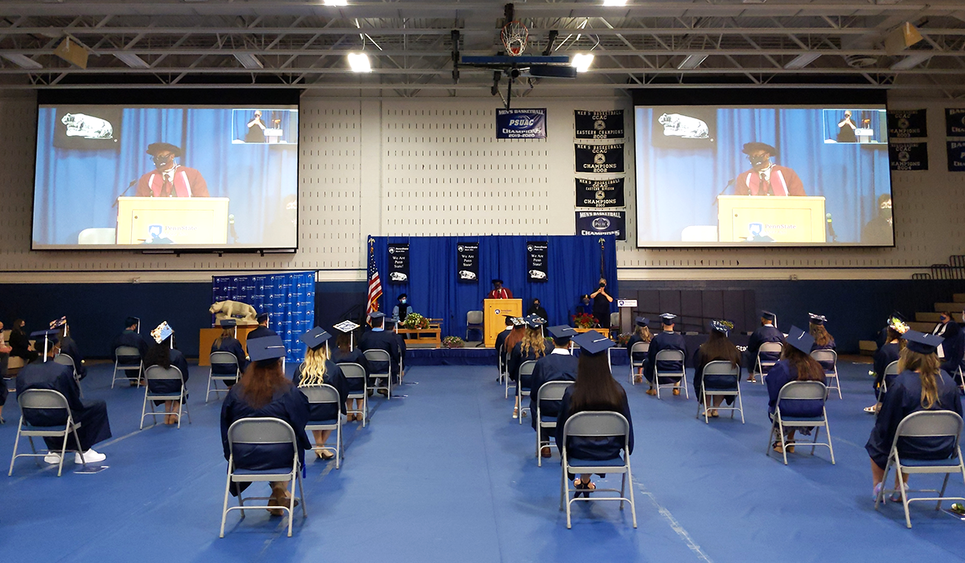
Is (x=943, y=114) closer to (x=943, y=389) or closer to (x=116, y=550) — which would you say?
(x=943, y=389)

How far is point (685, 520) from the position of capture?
435cm

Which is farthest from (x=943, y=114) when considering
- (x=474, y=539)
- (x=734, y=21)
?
(x=474, y=539)

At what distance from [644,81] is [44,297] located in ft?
56.5

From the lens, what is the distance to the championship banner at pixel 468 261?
53.5ft

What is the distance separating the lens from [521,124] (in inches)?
671

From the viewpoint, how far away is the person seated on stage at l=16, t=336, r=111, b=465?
575 centimetres

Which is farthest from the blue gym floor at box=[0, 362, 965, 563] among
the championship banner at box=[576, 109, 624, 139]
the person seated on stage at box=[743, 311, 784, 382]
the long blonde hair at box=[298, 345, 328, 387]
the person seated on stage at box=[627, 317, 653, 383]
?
the championship banner at box=[576, 109, 624, 139]

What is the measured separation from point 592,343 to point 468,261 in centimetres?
1196

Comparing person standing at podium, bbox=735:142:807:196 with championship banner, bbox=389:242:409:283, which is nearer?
person standing at podium, bbox=735:142:807:196

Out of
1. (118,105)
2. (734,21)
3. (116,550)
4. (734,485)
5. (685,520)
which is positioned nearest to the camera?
(116,550)

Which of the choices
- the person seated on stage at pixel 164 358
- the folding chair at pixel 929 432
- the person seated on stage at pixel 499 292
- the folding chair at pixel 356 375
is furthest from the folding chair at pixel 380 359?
the person seated on stage at pixel 499 292

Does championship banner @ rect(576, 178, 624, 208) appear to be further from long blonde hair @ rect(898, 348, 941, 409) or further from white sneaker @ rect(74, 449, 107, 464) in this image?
white sneaker @ rect(74, 449, 107, 464)

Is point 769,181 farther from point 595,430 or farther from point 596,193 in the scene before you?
point 595,430

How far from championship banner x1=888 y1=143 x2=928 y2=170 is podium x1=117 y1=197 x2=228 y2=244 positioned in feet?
60.4
